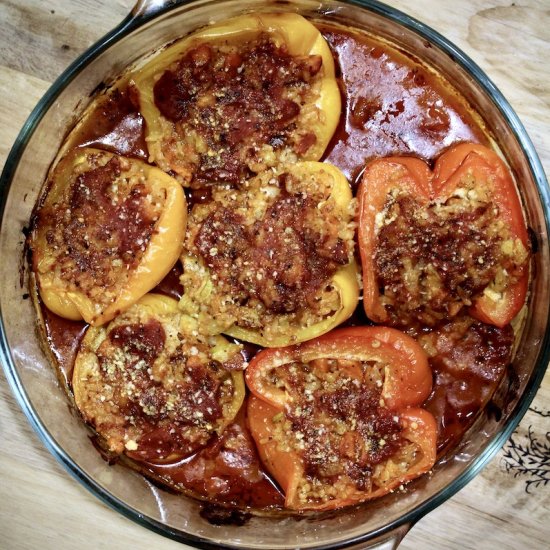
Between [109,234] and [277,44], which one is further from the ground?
[277,44]

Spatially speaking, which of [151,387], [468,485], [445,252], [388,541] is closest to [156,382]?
[151,387]

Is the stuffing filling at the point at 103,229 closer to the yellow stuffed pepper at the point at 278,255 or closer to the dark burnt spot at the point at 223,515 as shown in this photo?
the yellow stuffed pepper at the point at 278,255

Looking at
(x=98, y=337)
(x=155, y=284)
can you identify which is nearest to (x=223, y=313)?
(x=155, y=284)

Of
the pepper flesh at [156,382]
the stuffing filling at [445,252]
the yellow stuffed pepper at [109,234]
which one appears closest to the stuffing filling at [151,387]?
the pepper flesh at [156,382]

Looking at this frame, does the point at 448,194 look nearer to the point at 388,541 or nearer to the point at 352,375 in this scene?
the point at 352,375

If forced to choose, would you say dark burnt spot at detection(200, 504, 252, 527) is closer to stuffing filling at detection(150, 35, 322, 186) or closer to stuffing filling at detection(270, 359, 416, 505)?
stuffing filling at detection(270, 359, 416, 505)

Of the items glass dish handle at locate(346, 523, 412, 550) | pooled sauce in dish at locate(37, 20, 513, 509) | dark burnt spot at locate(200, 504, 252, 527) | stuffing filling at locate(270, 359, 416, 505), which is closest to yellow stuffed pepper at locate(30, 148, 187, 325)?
pooled sauce in dish at locate(37, 20, 513, 509)
